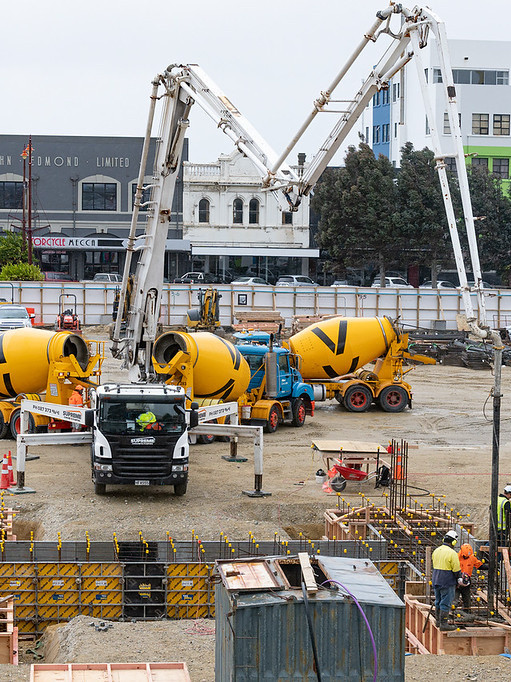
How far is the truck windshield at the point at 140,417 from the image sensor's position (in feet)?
72.3

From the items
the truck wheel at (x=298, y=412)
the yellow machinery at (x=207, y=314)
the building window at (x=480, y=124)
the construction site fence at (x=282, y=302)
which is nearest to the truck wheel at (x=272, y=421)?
the truck wheel at (x=298, y=412)

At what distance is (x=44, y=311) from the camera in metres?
61.2

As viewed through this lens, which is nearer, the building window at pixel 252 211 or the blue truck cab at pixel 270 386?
the blue truck cab at pixel 270 386

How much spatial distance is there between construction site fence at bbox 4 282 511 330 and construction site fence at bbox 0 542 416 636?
4420cm

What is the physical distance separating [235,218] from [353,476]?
2237 inches

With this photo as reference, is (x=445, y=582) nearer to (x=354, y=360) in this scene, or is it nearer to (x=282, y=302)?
(x=354, y=360)

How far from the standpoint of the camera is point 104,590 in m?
16.4

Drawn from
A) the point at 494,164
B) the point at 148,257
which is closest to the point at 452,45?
the point at 494,164

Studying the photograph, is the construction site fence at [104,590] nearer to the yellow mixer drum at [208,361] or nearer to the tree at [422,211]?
the yellow mixer drum at [208,361]

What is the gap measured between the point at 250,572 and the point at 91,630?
4013 mm

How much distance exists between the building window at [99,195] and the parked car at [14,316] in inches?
1146

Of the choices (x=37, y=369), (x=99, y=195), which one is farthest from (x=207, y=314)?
(x=99, y=195)

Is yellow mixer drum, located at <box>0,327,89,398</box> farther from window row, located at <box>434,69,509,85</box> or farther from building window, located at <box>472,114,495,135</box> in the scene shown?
window row, located at <box>434,69,509,85</box>

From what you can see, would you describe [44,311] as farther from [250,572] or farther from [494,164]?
[250,572]
